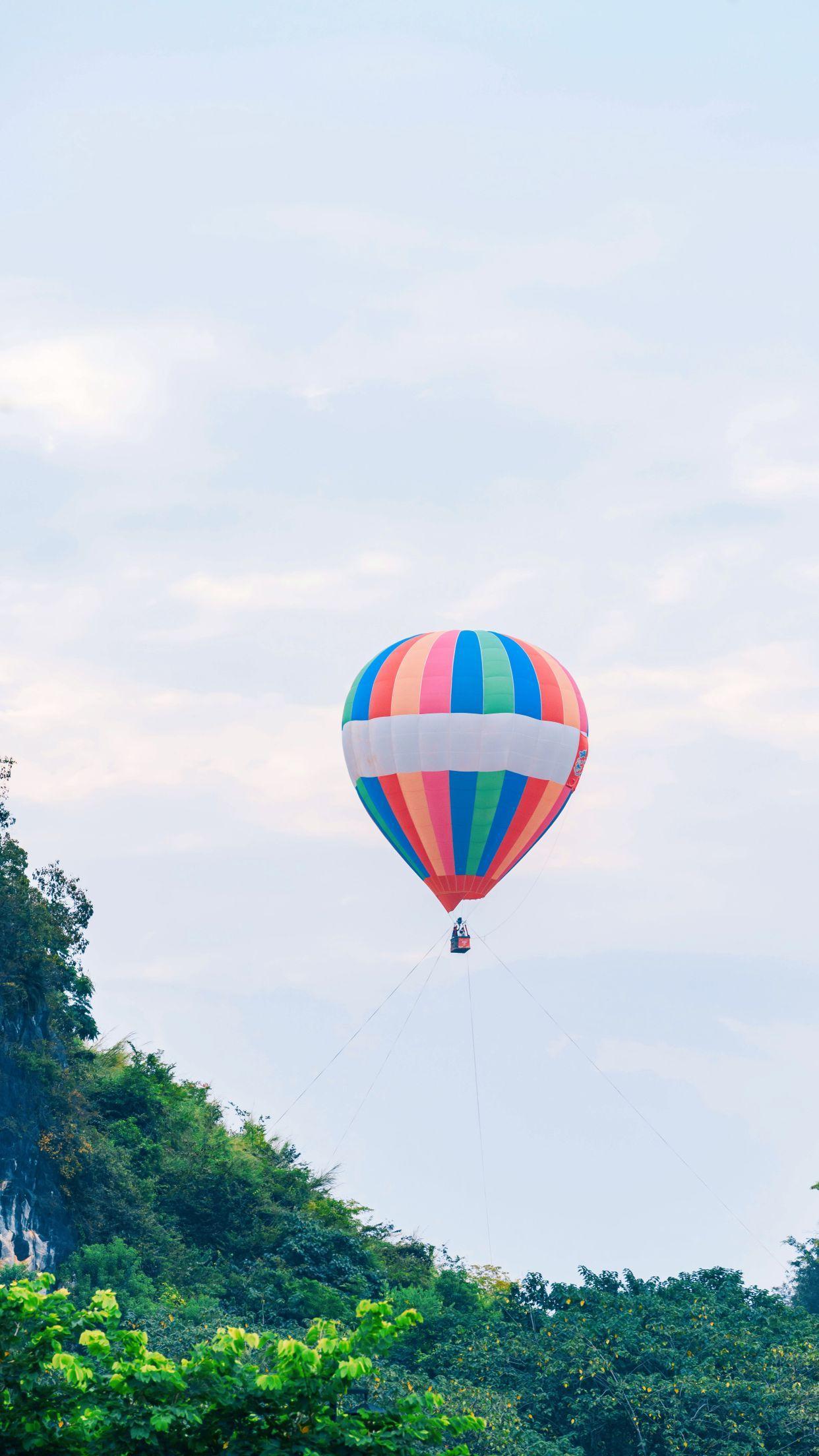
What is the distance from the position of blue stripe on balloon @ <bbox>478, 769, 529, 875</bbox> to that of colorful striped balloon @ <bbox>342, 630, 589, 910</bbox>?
0.12ft

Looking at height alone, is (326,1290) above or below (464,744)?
below

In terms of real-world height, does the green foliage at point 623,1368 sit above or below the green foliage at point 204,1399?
above

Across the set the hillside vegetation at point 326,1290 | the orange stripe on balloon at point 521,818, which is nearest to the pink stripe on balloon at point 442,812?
the orange stripe on balloon at point 521,818

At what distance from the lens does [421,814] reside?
45.7 metres

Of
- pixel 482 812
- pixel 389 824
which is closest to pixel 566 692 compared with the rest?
pixel 482 812

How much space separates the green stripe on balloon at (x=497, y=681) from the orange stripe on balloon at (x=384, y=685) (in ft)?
7.47

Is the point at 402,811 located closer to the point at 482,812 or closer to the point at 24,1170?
the point at 482,812

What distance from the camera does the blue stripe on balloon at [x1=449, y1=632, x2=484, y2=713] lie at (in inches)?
1753

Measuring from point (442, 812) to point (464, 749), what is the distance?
2033mm

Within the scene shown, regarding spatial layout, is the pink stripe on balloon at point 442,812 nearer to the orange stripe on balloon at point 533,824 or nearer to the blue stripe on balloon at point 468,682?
the orange stripe on balloon at point 533,824

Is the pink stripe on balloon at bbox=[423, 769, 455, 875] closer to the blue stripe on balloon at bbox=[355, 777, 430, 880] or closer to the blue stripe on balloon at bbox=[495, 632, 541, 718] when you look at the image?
the blue stripe on balloon at bbox=[355, 777, 430, 880]

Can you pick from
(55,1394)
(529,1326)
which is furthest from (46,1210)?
(55,1394)

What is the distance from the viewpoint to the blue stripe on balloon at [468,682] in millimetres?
44531

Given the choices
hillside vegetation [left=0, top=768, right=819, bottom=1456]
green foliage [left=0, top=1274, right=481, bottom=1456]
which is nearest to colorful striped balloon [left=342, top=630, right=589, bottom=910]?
hillside vegetation [left=0, top=768, right=819, bottom=1456]
